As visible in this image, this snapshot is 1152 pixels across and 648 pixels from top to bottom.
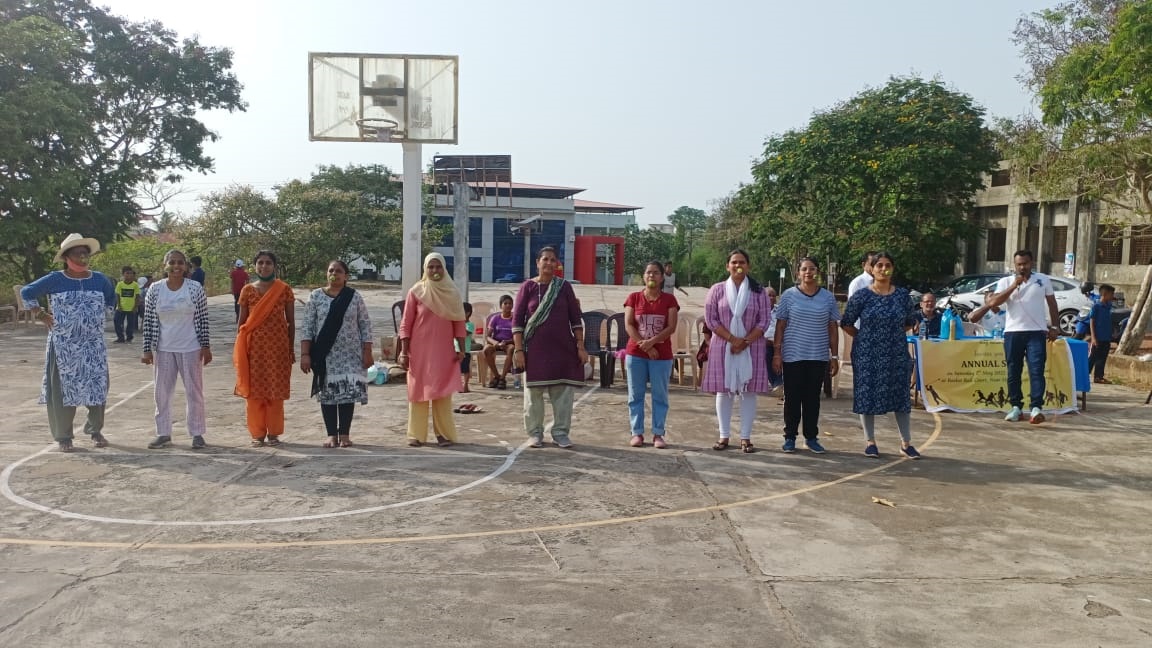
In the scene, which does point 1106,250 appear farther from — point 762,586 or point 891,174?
point 762,586

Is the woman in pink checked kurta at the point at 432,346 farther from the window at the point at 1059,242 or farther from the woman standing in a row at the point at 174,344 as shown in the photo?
the window at the point at 1059,242

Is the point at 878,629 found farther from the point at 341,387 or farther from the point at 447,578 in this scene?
the point at 341,387

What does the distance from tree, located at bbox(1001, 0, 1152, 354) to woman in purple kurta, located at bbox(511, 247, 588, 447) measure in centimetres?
849

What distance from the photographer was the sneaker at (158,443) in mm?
7520

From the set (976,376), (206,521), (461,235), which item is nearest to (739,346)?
(976,376)

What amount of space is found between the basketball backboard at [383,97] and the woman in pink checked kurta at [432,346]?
5512 mm

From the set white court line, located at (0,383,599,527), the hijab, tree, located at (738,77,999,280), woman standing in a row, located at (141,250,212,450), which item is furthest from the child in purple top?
tree, located at (738,77,999,280)

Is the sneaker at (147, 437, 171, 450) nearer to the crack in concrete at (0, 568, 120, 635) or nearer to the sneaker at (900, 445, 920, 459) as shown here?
the crack in concrete at (0, 568, 120, 635)

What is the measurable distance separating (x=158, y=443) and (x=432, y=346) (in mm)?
2357

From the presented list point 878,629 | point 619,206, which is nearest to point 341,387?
point 878,629

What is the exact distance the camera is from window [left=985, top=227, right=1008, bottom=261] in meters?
31.4

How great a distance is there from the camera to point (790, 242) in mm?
30094

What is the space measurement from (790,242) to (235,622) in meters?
27.8

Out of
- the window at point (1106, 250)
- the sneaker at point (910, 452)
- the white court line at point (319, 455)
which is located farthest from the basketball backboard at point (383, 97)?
the window at point (1106, 250)
